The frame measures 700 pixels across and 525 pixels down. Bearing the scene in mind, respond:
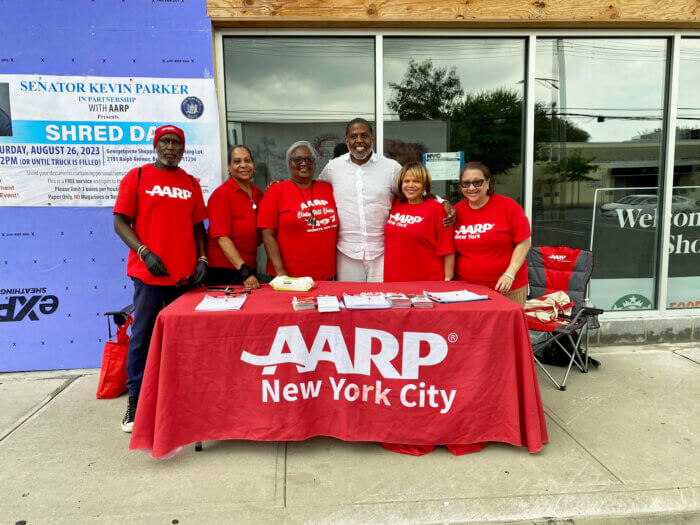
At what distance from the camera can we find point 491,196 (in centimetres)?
328

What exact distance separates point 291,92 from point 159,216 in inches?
80.5

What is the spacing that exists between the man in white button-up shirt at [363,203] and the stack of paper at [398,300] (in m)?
0.65

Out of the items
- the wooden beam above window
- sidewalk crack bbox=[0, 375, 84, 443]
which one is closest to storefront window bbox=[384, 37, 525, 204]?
the wooden beam above window

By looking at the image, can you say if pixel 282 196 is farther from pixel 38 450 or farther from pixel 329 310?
pixel 38 450

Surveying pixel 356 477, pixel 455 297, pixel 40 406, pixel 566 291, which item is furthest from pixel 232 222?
pixel 566 291

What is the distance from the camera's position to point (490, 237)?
10.4 ft

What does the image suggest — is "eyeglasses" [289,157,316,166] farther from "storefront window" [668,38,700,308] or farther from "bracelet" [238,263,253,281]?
"storefront window" [668,38,700,308]

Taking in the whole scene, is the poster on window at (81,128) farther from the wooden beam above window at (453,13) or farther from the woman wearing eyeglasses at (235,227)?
the woman wearing eyeglasses at (235,227)

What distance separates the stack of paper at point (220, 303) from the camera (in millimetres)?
2629

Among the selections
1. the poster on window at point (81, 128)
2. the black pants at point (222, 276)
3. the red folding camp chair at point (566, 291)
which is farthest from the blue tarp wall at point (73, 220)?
the red folding camp chair at point (566, 291)

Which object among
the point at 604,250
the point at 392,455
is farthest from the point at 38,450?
the point at 604,250

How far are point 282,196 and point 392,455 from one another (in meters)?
1.81

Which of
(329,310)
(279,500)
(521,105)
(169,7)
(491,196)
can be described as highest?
(169,7)

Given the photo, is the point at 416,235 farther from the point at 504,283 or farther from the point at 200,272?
the point at 200,272
